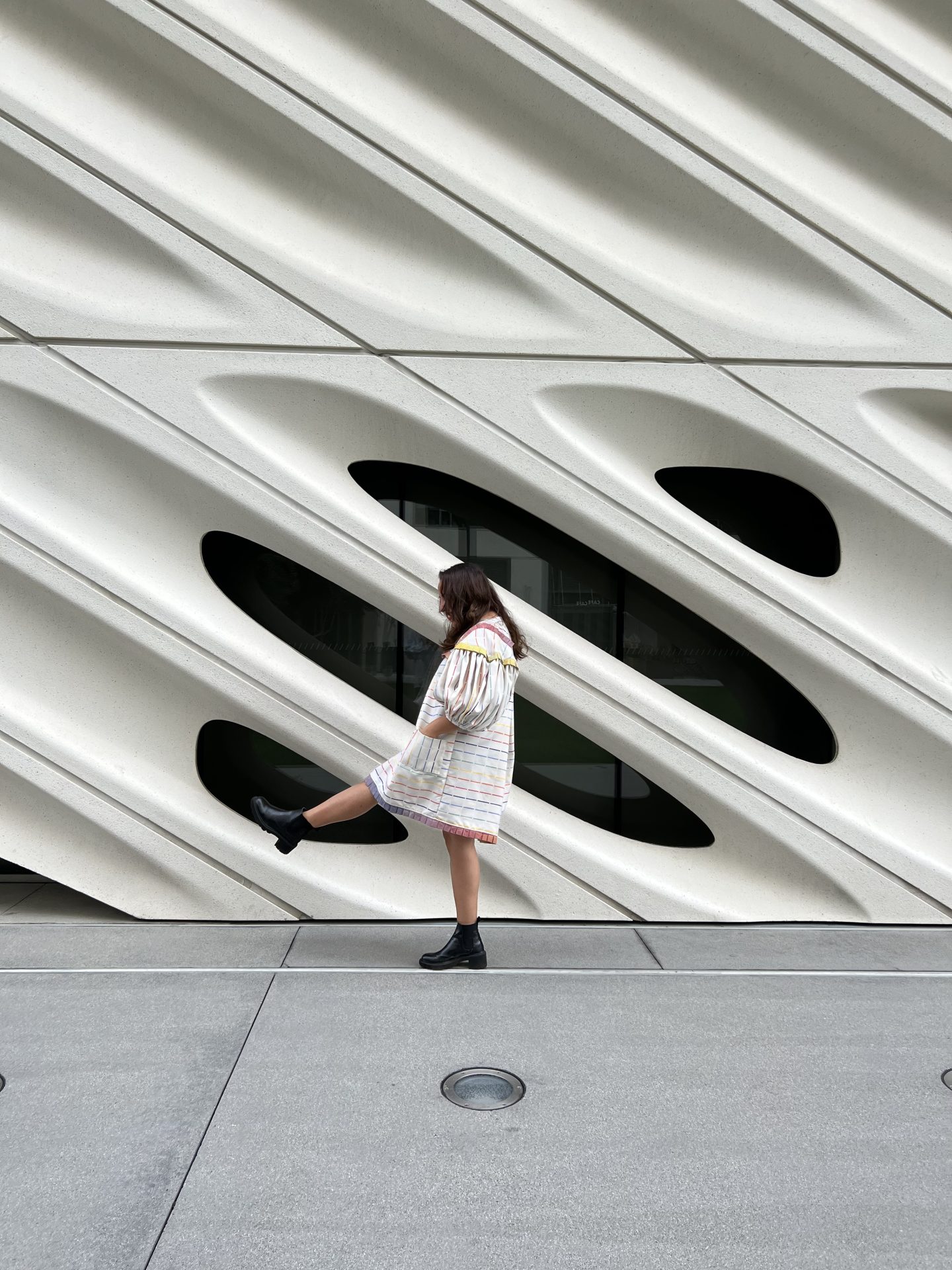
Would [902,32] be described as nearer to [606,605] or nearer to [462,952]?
[606,605]

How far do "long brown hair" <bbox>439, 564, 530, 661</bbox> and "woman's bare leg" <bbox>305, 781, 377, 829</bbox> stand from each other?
0.84 meters

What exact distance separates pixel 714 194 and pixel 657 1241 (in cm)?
530

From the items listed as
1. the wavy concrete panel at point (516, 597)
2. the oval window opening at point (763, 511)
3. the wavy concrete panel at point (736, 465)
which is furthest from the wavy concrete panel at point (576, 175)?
the wavy concrete panel at point (516, 597)

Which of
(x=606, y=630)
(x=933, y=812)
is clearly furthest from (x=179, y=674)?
(x=933, y=812)

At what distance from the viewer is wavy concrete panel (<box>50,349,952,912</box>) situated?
536cm

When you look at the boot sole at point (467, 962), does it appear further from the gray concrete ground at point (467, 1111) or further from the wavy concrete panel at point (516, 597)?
the wavy concrete panel at point (516, 597)

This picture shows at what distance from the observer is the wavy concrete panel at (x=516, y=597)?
5363 millimetres

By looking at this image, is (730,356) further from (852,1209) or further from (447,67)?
(852,1209)

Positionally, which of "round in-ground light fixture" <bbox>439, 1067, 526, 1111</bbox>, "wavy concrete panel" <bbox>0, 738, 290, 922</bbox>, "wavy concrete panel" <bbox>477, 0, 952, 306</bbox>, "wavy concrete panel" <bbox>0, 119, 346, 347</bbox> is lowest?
"wavy concrete panel" <bbox>0, 738, 290, 922</bbox>

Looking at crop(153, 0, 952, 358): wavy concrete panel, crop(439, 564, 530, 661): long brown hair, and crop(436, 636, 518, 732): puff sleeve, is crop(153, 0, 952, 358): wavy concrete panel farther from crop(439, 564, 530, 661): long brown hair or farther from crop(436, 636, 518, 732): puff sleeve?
crop(436, 636, 518, 732): puff sleeve

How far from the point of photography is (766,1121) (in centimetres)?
322

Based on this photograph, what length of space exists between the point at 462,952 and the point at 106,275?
4.35 metres

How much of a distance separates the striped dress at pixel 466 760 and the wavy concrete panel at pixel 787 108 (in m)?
3.34

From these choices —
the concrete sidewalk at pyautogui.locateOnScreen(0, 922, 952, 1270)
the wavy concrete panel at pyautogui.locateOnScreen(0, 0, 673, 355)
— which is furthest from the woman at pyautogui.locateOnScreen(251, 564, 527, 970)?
the wavy concrete panel at pyautogui.locateOnScreen(0, 0, 673, 355)
